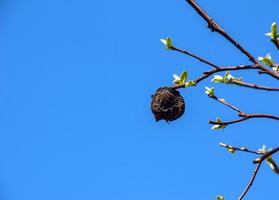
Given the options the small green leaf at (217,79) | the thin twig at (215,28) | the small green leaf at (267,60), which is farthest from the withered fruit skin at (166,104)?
the small green leaf at (267,60)

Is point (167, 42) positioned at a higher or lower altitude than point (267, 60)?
higher

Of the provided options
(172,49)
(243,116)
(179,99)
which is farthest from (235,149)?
(172,49)

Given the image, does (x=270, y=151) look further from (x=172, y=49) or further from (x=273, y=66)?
(x=172, y=49)

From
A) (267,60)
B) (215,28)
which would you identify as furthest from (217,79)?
(267,60)

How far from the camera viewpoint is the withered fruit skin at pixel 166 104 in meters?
3.71

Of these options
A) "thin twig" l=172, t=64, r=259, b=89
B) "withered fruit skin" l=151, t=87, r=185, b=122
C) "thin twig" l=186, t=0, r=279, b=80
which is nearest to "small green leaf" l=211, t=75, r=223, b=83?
"thin twig" l=172, t=64, r=259, b=89

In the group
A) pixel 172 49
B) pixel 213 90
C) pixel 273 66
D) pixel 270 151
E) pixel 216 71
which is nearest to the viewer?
pixel 270 151

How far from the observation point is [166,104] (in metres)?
3.72

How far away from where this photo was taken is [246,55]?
112 inches

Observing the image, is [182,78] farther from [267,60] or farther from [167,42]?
[267,60]

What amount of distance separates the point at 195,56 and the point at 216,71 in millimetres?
208

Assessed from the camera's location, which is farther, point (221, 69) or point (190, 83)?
point (190, 83)

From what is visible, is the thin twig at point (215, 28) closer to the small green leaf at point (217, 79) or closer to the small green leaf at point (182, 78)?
the small green leaf at point (217, 79)

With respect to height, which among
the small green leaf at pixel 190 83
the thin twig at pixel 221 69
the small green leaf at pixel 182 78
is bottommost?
the thin twig at pixel 221 69
